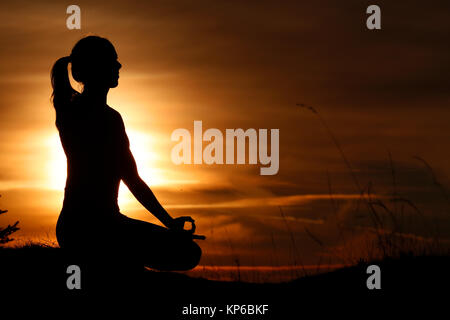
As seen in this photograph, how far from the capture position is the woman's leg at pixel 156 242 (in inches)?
198

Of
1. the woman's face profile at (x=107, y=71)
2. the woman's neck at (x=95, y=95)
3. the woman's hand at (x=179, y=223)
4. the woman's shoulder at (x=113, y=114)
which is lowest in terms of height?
the woman's hand at (x=179, y=223)

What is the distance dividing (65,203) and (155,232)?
0.75 metres

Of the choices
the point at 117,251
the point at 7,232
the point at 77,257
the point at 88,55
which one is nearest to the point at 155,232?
the point at 117,251

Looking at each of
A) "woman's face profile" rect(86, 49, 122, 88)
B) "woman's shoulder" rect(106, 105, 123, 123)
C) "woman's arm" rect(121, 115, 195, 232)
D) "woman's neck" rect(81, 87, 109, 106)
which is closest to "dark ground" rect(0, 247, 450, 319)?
"woman's arm" rect(121, 115, 195, 232)

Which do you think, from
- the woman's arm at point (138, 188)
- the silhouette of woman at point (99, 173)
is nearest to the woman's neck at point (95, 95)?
the silhouette of woman at point (99, 173)

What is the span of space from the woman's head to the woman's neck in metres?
0.02

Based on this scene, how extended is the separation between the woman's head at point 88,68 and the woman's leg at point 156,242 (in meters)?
1.09

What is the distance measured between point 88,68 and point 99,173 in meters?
0.85

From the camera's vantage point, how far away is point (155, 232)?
5039mm

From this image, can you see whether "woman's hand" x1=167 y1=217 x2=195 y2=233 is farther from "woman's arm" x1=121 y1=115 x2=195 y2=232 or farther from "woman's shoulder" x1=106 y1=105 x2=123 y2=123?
"woman's shoulder" x1=106 y1=105 x2=123 y2=123

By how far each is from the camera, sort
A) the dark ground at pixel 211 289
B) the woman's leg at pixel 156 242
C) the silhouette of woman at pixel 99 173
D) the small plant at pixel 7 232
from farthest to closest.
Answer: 1. the small plant at pixel 7 232
2. the dark ground at pixel 211 289
3. the woman's leg at pixel 156 242
4. the silhouette of woman at pixel 99 173

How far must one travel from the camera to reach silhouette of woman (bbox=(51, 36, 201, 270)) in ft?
16.1

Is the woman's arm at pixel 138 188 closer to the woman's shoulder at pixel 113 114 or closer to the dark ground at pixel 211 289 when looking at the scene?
the woman's shoulder at pixel 113 114
